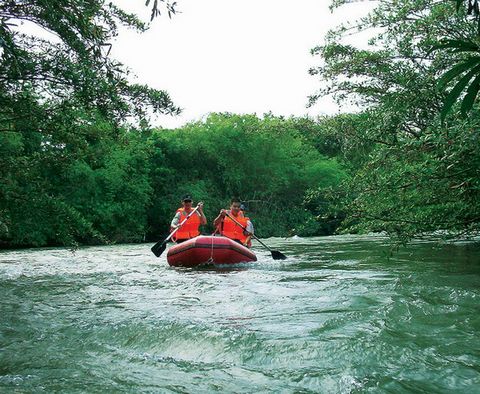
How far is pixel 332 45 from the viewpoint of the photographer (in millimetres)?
Answer: 9969

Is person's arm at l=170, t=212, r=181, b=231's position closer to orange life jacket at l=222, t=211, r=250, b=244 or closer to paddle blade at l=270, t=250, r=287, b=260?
orange life jacket at l=222, t=211, r=250, b=244

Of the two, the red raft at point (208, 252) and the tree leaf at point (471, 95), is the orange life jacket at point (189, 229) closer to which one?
the red raft at point (208, 252)

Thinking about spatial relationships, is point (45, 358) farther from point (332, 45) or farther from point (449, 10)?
point (332, 45)

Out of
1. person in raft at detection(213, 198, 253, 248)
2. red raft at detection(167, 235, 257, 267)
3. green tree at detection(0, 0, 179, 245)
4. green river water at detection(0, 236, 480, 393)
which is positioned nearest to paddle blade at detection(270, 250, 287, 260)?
person in raft at detection(213, 198, 253, 248)

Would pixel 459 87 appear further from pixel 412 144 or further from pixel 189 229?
pixel 189 229

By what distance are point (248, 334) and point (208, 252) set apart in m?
5.54

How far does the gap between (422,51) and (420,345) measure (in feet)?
17.8

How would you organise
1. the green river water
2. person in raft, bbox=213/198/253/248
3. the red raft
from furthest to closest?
person in raft, bbox=213/198/253/248, the red raft, the green river water

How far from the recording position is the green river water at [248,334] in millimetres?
3346

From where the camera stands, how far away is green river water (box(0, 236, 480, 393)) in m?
3.35

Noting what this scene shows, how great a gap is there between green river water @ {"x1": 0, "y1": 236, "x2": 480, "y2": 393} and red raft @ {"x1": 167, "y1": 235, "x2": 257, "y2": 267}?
4.98 ft

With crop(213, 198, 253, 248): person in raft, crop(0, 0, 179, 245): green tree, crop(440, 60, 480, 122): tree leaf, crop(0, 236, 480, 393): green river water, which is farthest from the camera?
crop(213, 198, 253, 248): person in raft

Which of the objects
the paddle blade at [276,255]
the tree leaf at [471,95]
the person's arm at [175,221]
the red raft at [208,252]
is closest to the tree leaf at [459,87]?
the tree leaf at [471,95]

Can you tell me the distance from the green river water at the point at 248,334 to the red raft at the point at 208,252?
1517 mm
